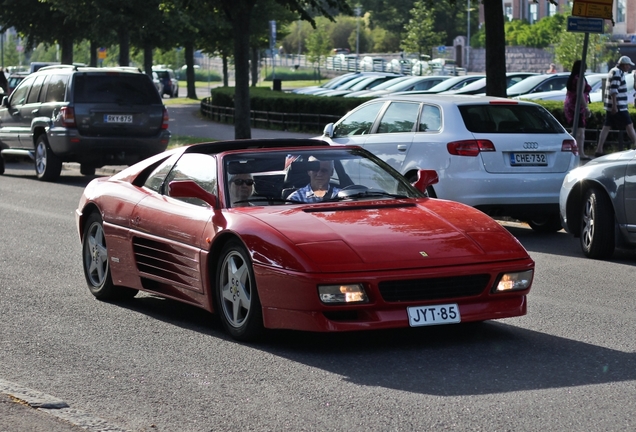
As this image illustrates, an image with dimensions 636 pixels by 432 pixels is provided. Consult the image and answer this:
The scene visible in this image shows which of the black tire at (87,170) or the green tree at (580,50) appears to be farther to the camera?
the green tree at (580,50)

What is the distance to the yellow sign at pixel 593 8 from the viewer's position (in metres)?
17.8

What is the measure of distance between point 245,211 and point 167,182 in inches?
44.5

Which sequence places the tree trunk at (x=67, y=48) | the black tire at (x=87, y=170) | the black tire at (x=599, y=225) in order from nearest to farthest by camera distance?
the black tire at (x=599, y=225) → the black tire at (x=87, y=170) → the tree trunk at (x=67, y=48)

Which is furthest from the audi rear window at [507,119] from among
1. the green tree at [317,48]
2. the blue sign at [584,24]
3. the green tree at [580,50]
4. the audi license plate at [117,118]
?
the green tree at [317,48]

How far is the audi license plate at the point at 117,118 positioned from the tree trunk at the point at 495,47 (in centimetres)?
599

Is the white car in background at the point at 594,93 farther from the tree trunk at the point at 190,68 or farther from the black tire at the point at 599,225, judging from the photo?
the tree trunk at the point at 190,68

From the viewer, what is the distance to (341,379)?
6637 millimetres

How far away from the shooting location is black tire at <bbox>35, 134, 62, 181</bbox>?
850 inches

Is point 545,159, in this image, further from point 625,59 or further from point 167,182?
point 625,59


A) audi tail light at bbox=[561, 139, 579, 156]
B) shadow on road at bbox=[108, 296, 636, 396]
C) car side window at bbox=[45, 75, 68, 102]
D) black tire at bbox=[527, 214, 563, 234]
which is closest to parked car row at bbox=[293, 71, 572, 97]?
car side window at bbox=[45, 75, 68, 102]

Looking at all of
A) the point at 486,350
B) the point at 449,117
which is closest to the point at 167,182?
the point at 486,350

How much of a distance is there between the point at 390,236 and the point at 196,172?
1757 mm

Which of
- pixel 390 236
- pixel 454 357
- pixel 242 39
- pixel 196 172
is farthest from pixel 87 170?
pixel 454 357

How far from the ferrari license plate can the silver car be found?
14.9 ft
